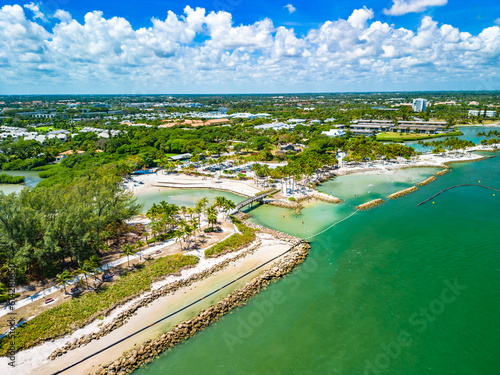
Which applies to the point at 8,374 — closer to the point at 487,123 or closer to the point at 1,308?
the point at 1,308

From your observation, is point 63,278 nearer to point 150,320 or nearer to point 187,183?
point 150,320

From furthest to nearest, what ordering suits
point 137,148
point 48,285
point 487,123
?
1. point 487,123
2. point 137,148
3. point 48,285

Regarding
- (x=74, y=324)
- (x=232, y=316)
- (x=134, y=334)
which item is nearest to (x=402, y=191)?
(x=232, y=316)

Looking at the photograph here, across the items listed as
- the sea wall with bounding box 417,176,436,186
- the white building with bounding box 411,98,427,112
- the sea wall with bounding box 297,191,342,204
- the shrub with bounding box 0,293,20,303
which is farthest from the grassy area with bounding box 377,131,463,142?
the shrub with bounding box 0,293,20,303

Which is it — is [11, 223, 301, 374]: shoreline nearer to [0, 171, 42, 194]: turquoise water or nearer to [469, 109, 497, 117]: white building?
[0, 171, 42, 194]: turquoise water

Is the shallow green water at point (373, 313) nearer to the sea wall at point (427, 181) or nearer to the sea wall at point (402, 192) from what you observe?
the sea wall at point (402, 192)

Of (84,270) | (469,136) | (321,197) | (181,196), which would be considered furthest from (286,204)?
(469,136)

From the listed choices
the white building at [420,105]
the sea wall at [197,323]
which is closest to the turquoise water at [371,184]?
the sea wall at [197,323]

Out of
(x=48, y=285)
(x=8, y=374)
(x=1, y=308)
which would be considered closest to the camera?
(x=8, y=374)
